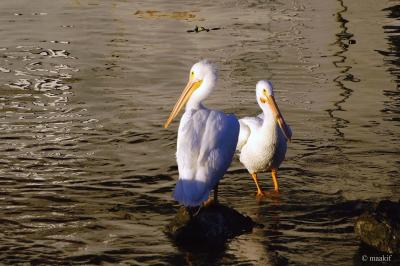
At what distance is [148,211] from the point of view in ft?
30.1

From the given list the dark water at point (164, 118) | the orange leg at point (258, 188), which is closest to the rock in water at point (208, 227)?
the dark water at point (164, 118)

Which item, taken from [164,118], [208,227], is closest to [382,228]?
[208,227]

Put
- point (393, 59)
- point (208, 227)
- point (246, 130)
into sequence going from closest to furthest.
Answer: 1. point (208, 227)
2. point (246, 130)
3. point (393, 59)

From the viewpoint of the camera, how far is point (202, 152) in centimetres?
875

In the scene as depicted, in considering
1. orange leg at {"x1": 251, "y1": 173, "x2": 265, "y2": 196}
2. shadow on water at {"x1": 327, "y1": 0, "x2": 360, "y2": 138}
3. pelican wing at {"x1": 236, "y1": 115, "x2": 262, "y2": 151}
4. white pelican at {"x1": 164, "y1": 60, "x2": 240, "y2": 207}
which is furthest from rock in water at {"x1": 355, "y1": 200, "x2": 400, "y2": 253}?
shadow on water at {"x1": 327, "y1": 0, "x2": 360, "y2": 138}

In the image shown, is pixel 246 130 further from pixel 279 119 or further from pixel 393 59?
pixel 393 59

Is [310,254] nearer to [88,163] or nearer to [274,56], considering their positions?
[88,163]

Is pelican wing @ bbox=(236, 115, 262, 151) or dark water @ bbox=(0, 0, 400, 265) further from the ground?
pelican wing @ bbox=(236, 115, 262, 151)

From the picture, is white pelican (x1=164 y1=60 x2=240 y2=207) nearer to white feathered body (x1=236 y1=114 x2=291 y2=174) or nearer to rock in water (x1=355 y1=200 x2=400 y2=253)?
white feathered body (x1=236 y1=114 x2=291 y2=174)

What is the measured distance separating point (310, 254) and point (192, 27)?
11.7 meters

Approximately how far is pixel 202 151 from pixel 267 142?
1.55 meters

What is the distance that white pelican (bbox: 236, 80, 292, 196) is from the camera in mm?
10047

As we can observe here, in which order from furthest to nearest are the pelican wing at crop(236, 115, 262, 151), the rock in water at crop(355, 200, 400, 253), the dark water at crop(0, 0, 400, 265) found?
the pelican wing at crop(236, 115, 262, 151) → the dark water at crop(0, 0, 400, 265) → the rock in water at crop(355, 200, 400, 253)

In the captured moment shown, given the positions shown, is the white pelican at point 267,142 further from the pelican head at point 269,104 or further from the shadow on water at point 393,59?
the shadow on water at point 393,59
